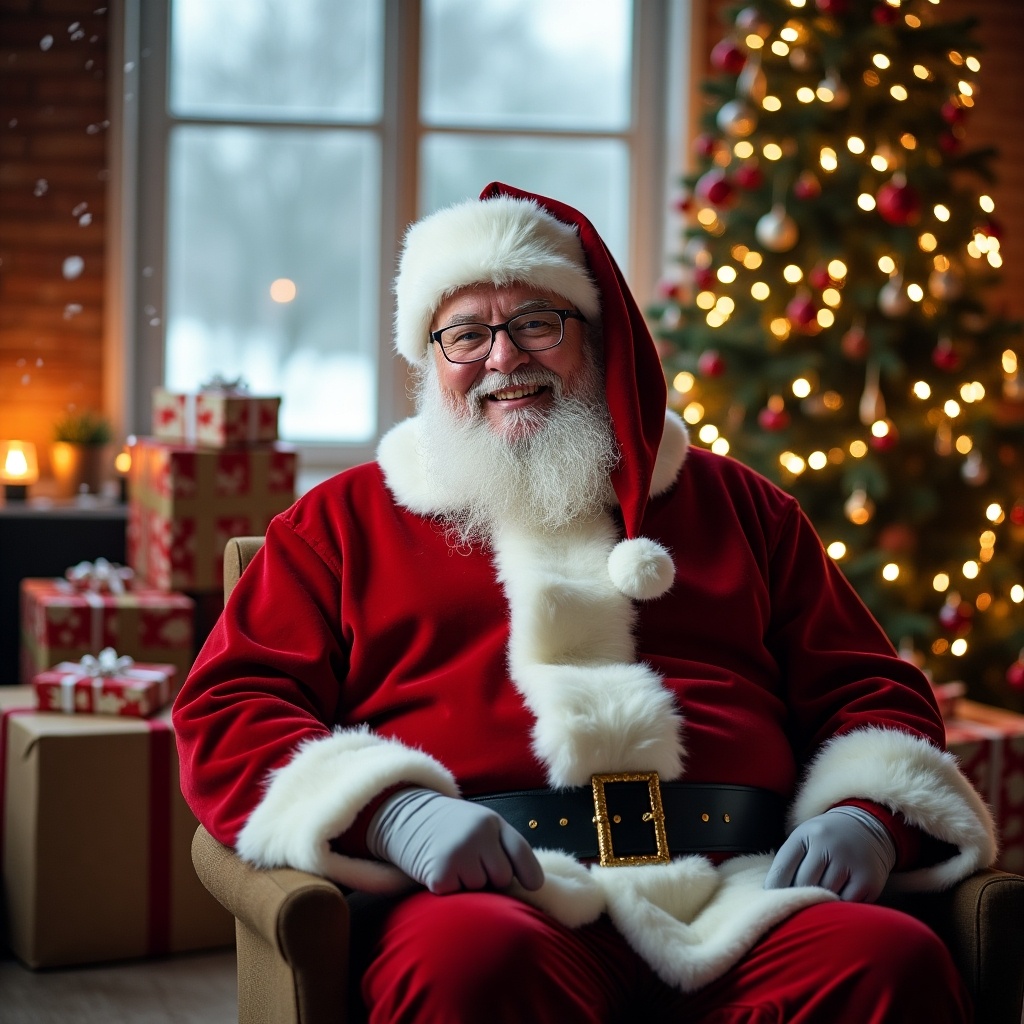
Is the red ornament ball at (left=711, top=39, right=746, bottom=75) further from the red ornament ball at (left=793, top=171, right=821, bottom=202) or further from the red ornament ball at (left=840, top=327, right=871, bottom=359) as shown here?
the red ornament ball at (left=840, top=327, right=871, bottom=359)

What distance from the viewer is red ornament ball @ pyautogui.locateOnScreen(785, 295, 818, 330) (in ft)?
11.3

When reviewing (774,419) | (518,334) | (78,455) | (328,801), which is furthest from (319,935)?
(78,455)

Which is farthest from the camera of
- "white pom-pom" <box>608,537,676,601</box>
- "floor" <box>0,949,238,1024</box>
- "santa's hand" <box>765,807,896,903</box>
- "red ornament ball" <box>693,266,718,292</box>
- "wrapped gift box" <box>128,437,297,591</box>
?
"red ornament ball" <box>693,266,718,292</box>

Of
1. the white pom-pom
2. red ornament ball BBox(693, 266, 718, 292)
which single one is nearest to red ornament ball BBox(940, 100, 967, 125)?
red ornament ball BBox(693, 266, 718, 292)

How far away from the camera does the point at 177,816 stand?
8.20 feet

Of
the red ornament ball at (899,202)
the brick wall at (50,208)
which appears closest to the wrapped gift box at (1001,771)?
the red ornament ball at (899,202)

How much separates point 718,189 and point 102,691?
2.17 metres

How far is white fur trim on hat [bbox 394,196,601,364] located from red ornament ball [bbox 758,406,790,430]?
1638 millimetres

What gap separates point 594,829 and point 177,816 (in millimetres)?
1205

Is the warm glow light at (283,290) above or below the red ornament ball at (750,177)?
below

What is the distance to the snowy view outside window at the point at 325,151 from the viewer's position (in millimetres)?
4352

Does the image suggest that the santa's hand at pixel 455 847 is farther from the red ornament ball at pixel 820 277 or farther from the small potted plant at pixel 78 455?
the small potted plant at pixel 78 455

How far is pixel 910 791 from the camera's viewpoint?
63.4 inches

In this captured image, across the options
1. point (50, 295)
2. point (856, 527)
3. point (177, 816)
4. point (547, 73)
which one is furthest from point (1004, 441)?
point (50, 295)
